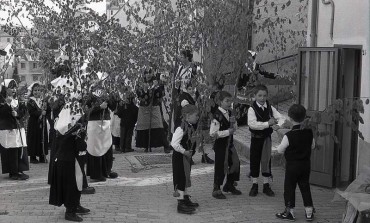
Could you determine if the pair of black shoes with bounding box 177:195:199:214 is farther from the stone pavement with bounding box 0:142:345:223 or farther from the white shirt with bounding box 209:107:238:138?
the white shirt with bounding box 209:107:238:138

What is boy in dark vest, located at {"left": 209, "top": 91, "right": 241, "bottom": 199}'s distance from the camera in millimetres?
8617

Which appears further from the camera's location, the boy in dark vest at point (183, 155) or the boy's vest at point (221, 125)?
the boy's vest at point (221, 125)

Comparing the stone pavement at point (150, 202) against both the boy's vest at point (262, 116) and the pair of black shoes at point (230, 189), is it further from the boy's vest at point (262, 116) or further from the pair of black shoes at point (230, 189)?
the boy's vest at point (262, 116)

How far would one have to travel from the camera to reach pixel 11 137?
10391 mm

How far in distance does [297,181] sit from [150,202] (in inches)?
82.8

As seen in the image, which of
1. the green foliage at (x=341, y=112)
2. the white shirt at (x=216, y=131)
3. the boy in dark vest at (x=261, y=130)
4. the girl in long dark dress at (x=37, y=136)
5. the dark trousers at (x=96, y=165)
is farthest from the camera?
the girl in long dark dress at (x=37, y=136)

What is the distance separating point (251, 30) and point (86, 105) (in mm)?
2682

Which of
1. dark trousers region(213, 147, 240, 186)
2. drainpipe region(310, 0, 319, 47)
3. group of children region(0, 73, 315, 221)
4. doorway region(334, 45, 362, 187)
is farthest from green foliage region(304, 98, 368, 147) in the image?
drainpipe region(310, 0, 319, 47)

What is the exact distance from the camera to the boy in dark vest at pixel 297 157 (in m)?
7.68

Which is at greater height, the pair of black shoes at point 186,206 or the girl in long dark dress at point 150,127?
the girl in long dark dress at point 150,127

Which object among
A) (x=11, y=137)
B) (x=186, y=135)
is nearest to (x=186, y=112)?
(x=186, y=135)

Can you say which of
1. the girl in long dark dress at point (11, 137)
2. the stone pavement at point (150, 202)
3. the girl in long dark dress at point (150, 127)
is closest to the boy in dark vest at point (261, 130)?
the stone pavement at point (150, 202)

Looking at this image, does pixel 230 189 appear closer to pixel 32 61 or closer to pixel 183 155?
pixel 183 155

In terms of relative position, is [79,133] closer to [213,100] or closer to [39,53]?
[39,53]
